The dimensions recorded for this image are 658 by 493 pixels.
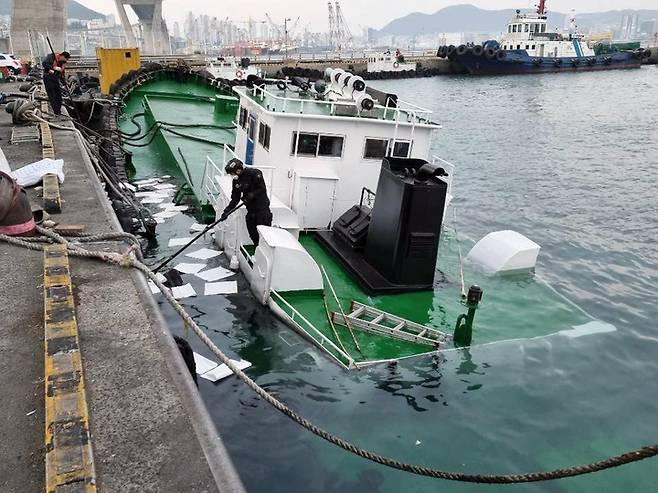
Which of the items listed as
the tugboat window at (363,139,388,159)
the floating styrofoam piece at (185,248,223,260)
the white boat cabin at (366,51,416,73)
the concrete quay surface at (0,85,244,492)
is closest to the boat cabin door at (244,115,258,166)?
the floating styrofoam piece at (185,248,223,260)

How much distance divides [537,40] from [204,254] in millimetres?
72547

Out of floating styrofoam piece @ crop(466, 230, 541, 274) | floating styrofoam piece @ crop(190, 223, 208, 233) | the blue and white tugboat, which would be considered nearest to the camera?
floating styrofoam piece @ crop(466, 230, 541, 274)

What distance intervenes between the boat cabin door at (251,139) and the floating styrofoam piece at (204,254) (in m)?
2.54

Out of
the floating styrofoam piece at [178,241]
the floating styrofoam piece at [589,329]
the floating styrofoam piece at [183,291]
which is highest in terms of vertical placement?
the floating styrofoam piece at [178,241]

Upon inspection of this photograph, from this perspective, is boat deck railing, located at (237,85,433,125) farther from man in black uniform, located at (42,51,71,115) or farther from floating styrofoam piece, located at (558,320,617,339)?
man in black uniform, located at (42,51,71,115)

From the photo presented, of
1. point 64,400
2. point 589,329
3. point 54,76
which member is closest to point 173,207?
point 54,76

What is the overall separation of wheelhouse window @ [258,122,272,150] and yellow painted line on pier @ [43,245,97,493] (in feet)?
22.6

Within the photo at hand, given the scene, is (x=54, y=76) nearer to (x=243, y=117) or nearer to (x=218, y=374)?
(x=243, y=117)

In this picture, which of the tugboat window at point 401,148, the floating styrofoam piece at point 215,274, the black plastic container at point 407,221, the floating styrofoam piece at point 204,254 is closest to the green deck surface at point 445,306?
the black plastic container at point 407,221

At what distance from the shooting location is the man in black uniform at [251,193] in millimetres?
8773

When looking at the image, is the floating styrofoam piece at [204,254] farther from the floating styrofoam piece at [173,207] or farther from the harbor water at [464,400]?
the floating styrofoam piece at [173,207]

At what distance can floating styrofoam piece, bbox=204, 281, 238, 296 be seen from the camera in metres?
9.13

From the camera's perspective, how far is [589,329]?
870 cm

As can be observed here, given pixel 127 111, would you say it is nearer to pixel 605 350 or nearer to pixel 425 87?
pixel 605 350
